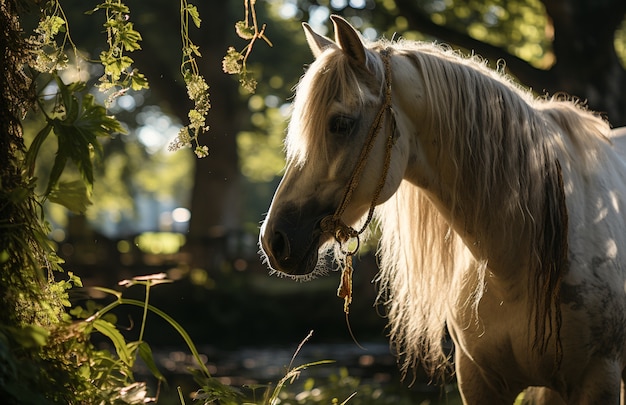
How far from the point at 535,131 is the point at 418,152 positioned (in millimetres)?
424

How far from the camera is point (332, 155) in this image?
107 inches

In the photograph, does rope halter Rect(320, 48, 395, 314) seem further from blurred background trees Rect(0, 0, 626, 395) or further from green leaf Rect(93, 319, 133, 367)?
blurred background trees Rect(0, 0, 626, 395)

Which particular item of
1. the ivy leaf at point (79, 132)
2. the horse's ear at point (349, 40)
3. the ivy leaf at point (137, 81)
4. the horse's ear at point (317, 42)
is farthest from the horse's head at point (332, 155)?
the ivy leaf at point (79, 132)

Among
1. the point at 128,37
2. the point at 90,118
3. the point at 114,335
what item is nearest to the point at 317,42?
the point at 128,37

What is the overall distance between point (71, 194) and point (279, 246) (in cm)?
68

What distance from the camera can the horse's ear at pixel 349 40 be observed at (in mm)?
2689

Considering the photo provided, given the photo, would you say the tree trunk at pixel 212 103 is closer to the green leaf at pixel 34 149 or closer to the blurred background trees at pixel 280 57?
the blurred background trees at pixel 280 57

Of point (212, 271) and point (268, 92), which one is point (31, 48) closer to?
point (212, 271)

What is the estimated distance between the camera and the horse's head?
2.69 metres

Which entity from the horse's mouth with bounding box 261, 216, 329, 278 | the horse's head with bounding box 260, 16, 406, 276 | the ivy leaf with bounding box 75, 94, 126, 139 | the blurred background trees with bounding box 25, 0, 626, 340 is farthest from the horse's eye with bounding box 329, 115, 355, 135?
the blurred background trees with bounding box 25, 0, 626, 340

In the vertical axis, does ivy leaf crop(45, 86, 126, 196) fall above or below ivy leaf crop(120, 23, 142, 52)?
below

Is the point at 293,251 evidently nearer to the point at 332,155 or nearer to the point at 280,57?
the point at 332,155

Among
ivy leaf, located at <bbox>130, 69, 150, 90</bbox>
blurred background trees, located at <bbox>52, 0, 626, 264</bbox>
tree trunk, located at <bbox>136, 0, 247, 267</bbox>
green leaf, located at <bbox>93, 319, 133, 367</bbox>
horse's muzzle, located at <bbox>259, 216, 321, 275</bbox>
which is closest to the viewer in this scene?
green leaf, located at <bbox>93, 319, 133, 367</bbox>

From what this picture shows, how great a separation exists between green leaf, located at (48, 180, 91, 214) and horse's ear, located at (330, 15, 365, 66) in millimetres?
936
